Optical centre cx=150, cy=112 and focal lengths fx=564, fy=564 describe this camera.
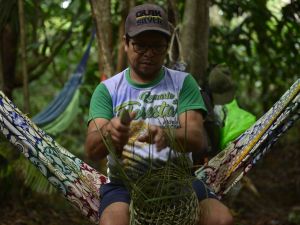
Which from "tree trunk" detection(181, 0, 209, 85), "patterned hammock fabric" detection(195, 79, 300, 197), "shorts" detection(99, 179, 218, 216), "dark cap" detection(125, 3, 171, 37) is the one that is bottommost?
"shorts" detection(99, 179, 218, 216)

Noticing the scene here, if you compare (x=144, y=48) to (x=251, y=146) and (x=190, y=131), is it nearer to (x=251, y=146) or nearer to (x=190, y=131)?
(x=190, y=131)

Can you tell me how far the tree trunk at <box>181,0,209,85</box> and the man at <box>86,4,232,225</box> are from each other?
3.07 feet

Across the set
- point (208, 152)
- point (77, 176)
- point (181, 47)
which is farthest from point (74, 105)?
point (77, 176)

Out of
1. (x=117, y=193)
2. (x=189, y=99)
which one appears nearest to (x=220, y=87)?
(x=189, y=99)

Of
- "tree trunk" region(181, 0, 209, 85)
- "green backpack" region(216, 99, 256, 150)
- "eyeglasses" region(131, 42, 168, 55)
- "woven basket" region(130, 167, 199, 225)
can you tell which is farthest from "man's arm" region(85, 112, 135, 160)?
"tree trunk" region(181, 0, 209, 85)

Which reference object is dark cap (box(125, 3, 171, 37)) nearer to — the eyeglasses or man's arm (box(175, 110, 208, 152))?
the eyeglasses

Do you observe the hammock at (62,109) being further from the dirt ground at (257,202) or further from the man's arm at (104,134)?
the man's arm at (104,134)

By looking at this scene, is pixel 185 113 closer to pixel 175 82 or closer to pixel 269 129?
pixel 175 82

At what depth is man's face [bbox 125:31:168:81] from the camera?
2113 mm

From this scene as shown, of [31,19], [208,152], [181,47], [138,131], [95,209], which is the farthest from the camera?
[31,19]

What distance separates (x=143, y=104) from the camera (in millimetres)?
2176

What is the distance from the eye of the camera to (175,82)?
2256 millimetres

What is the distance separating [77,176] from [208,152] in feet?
2.63

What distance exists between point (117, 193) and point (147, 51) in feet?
1.78
